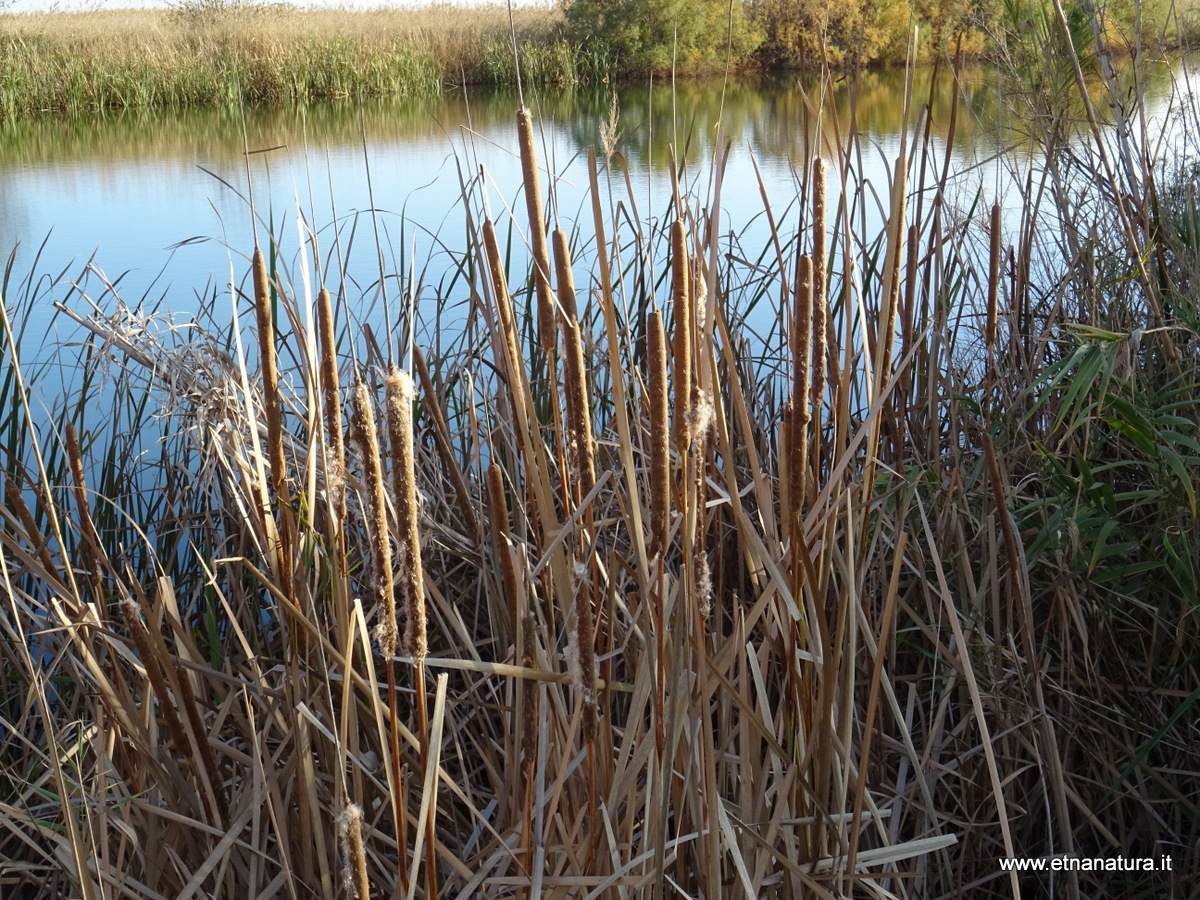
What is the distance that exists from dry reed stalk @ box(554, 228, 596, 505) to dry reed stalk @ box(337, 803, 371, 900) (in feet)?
0.91

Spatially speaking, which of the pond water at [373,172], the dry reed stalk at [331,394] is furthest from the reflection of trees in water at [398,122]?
the dry reed stalk at [331,394]

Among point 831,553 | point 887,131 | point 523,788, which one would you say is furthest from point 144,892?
point 887,131

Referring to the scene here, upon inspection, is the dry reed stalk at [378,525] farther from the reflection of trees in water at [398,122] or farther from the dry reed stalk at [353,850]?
the reflection of trees in water at [398,122]

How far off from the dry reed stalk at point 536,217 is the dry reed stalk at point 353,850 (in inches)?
14.6

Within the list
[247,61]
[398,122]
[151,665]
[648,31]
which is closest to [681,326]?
[151,665]

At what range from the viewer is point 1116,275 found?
1.94m

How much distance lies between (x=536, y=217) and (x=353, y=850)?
0.45 metres

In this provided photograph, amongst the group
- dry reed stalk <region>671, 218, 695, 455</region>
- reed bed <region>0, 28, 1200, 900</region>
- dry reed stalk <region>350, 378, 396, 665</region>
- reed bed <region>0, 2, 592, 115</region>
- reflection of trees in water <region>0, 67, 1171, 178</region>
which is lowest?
reed bed <region>0, 28, 1200, 900</region>

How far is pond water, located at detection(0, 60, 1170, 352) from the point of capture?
7.28ft

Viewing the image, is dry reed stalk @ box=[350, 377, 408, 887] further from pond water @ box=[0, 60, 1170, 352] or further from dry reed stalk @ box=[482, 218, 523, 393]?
pond water @ box=[0, 60, 1170, 352]

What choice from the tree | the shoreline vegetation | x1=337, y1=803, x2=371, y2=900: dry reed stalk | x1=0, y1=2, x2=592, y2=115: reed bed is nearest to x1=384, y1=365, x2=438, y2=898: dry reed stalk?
x1=337, y1=803, x2=371, y2=900: dry reed stalk

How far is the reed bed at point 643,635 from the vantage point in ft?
2.47

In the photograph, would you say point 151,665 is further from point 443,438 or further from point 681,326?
point 681,326

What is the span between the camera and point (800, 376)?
788mm
